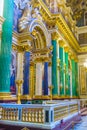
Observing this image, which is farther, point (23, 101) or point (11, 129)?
point (23, 101)

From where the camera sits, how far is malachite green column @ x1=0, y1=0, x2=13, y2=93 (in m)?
6.73

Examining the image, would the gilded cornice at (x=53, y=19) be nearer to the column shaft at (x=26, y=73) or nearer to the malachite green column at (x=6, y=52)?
the column shaft at (x=26, y=73)

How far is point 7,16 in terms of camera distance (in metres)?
7.34

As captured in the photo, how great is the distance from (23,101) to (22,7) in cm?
436

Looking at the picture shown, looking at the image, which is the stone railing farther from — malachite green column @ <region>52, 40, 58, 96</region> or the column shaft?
malachite green column @ <region>52, 40, 58, 96</region>

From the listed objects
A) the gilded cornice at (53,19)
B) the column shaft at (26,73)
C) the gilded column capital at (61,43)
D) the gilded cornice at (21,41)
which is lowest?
the column shaft at (26,73)

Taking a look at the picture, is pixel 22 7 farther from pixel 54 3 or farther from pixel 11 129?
pixel 11 129

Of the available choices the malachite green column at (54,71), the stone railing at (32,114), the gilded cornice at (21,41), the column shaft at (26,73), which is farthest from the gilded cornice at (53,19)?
the stone railing at (32,114)

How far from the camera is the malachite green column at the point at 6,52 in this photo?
6735 millimetres

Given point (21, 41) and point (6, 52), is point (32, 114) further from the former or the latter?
point (21, 41)

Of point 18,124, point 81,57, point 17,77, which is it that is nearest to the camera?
point 18,124

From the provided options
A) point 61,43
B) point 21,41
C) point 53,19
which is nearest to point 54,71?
point 61,43

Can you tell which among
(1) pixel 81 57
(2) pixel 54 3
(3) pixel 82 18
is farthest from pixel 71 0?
(2) pixel 54 3

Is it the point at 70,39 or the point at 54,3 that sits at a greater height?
the point at 54,3
